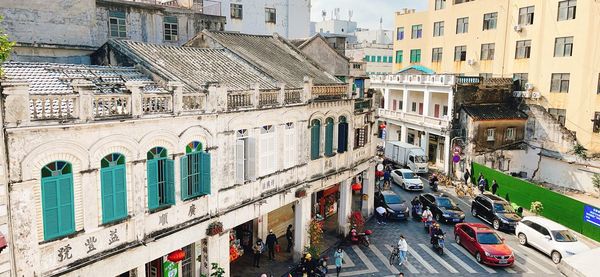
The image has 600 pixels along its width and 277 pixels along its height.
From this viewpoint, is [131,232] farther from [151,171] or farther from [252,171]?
[252,171]

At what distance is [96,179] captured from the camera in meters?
13.5

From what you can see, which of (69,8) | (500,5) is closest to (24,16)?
(69,8)

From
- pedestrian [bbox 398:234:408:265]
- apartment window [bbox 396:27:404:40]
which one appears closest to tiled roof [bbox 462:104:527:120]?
apartment window [bbox 396:27:404:40]

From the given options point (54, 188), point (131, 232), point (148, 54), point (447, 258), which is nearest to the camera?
point (54, 188)

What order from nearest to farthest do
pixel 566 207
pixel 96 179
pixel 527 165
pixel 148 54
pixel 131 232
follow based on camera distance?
1. pixel 96 179
2. pixel 131 232
3. pixel 148 54
4. pixel 566 207
5. pixel 527 165

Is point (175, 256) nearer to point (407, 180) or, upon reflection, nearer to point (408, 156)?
point (407, 180)

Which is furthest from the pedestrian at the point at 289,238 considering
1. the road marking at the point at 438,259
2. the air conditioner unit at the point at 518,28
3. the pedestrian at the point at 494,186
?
the air conditioner unit at the point at 518,28

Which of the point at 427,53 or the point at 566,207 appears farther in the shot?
the point at 427,53

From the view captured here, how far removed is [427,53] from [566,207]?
98.5 ft

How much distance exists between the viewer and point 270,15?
39125 mm

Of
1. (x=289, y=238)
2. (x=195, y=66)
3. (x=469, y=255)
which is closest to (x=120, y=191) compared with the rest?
(x=195, y=66)

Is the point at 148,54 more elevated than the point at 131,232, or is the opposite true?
the point at 148,54

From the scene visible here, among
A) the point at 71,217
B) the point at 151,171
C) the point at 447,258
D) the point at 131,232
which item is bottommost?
the point at 447,258

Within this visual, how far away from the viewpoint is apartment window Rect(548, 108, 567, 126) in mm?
40219
